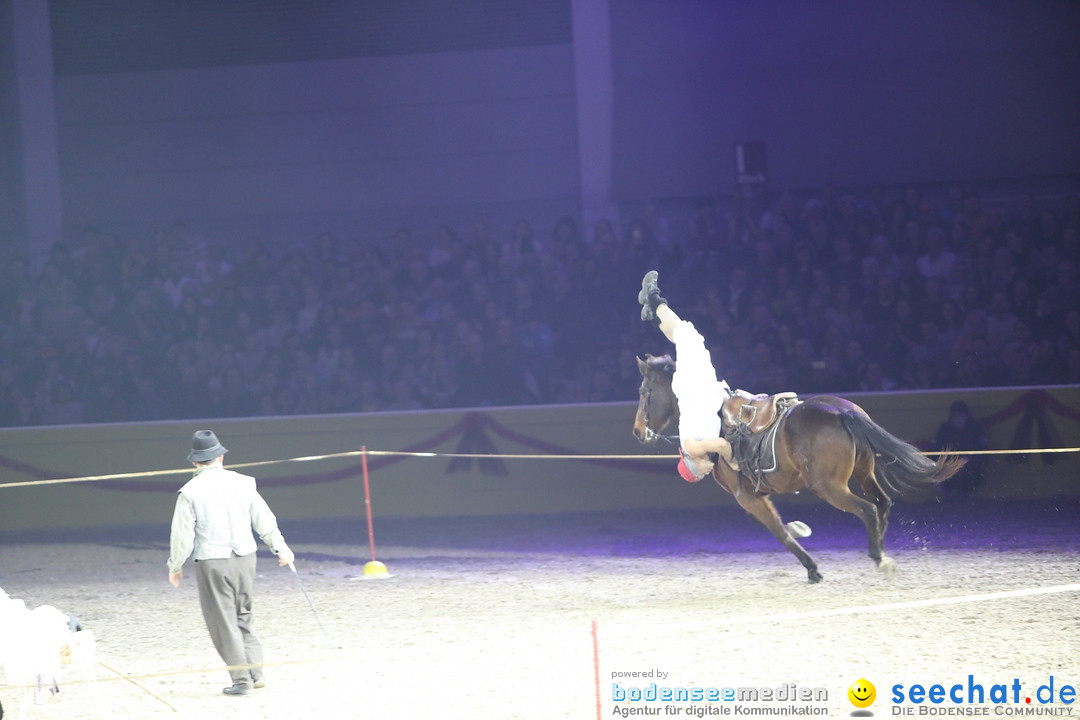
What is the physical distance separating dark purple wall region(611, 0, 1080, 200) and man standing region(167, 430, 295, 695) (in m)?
10.3

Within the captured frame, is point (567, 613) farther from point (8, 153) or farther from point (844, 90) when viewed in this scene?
point (8, 153)

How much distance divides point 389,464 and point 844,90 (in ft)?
25.8

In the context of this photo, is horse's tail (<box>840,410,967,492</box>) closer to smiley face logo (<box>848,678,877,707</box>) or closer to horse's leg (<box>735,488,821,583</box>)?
horse's leg (<box>735,488,821,583</box>)

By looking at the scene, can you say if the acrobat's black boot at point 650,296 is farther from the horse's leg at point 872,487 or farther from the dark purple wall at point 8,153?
the dark purple wall at point 8,153

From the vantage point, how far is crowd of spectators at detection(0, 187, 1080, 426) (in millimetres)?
12891

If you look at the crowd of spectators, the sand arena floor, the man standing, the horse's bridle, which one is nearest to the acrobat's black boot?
the horse's bridle

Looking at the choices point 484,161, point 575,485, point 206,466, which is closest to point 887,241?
point 575,485

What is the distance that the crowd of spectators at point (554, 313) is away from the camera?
42.3 ft

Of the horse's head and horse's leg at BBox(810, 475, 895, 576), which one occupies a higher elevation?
the horse's head

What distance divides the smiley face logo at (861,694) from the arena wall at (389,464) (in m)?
6.43

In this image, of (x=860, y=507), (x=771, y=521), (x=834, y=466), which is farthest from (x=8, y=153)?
(x=860, y=507)

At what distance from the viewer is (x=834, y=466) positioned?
8.38m

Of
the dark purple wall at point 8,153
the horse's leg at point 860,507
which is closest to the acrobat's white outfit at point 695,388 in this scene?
the horse's leg at point 860,507

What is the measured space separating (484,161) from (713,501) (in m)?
6.33
